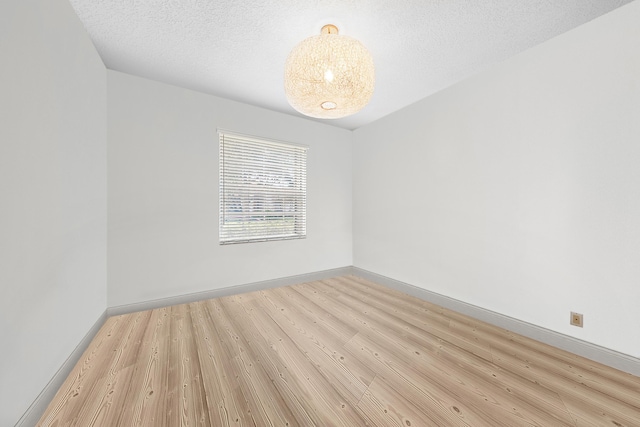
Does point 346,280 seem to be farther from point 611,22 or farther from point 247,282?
point 611,22

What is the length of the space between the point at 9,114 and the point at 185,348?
1.80 meters

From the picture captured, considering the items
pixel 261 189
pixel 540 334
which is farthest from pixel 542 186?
pixel 261 189

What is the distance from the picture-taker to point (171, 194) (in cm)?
268

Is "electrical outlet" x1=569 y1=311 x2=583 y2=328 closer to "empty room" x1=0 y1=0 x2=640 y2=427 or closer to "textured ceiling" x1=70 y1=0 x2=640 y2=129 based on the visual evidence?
"empty room" x1=0 y1=0 x2=640 y2=427

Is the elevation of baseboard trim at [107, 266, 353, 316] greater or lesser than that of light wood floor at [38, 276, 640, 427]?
greater

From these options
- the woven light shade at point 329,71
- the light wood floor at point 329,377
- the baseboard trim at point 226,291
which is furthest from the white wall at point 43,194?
the woven light shade at point 329,71

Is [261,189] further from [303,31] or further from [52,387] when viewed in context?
[52,387]

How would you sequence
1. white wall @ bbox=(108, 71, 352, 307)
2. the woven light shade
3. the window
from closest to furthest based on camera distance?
1. the woven light shade
2. white wall @ bbox=(108, 71, 352, 307)
3. the window

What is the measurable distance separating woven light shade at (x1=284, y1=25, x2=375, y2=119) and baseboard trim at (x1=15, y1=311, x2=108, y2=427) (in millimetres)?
A: 2466

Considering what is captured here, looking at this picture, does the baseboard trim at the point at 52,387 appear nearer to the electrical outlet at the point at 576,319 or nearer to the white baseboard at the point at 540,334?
the white baseboard at the point at 540,334

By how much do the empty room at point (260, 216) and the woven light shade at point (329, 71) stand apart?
2 cm

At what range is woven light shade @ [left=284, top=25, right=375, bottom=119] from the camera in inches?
61.6

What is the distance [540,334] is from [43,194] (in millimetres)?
3819

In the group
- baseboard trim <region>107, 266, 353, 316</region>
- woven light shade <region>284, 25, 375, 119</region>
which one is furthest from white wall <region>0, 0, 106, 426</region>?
woven light shade <region>284, 25, 375, 119</region>
